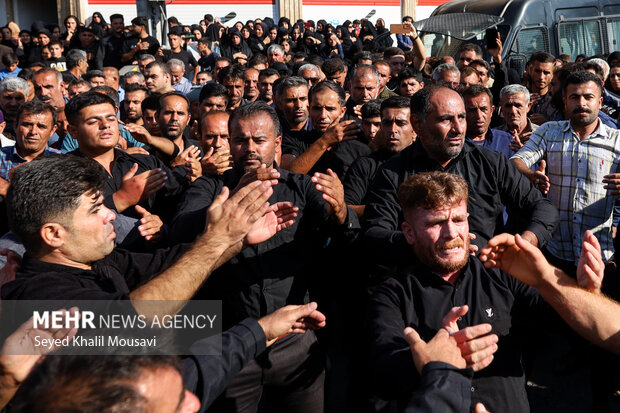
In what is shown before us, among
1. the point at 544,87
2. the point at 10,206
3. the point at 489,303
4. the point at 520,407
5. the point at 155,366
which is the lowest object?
the point at 520,407

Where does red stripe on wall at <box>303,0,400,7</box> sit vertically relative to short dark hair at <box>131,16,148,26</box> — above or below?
above

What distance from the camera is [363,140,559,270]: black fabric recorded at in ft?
11.3

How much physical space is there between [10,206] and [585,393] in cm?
407

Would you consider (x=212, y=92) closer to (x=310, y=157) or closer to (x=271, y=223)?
(x=310, y=157)

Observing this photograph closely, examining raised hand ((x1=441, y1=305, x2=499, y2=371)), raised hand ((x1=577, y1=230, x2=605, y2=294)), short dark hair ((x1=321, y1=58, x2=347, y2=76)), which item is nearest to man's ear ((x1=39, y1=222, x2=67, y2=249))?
raised hand ((x1=441, y1=305, x2=499, y2=371))

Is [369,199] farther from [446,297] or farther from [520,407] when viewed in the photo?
[520,407]

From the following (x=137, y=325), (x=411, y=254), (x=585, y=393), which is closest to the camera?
(x=137, y=325)

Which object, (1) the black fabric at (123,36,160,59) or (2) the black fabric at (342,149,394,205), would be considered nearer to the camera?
(2) the black fabric at (342,149,394,205)

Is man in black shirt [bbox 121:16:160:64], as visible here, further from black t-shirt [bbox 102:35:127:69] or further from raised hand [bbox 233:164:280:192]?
raised hand [bbox 233:164:280:192]

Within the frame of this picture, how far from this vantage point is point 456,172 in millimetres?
3574

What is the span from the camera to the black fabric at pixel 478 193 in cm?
343

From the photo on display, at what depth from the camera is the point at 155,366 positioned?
1.38 meters

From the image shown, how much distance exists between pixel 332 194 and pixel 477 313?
3.11 feet

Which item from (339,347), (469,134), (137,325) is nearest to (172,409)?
(137,325)
